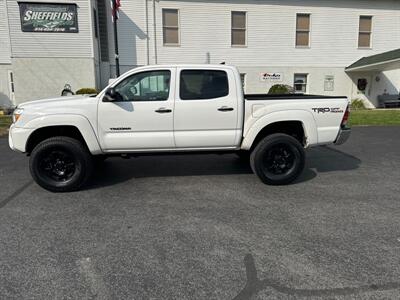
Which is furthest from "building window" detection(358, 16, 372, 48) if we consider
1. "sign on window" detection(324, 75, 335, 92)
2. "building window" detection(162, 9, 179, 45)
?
"building window" detection(162, 9, 179, 45)

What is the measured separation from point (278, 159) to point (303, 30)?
1689 centimetres

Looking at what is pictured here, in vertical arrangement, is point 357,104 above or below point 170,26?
below

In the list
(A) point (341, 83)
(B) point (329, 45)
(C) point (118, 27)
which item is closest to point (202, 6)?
(C) point (118, 27)

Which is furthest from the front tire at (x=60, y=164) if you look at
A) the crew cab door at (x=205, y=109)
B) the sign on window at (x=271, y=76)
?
the sign on window at (x=271, y=76)

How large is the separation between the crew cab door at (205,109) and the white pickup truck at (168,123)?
16 mm

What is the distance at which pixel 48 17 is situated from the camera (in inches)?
614

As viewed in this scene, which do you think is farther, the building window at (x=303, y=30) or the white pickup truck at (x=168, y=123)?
the building window at (x=303, y=30)

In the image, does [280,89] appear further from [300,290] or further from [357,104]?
[300,290]

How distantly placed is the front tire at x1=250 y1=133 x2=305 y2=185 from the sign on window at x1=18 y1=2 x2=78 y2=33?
14.2m

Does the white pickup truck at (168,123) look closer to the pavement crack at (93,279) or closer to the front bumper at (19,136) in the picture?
the front bumper at (19,136)

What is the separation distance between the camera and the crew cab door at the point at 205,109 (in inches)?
203

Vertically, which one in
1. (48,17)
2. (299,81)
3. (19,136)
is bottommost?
(19,136)

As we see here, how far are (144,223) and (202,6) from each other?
680 inches

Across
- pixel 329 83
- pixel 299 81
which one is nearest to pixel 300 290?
pixel 299 81
